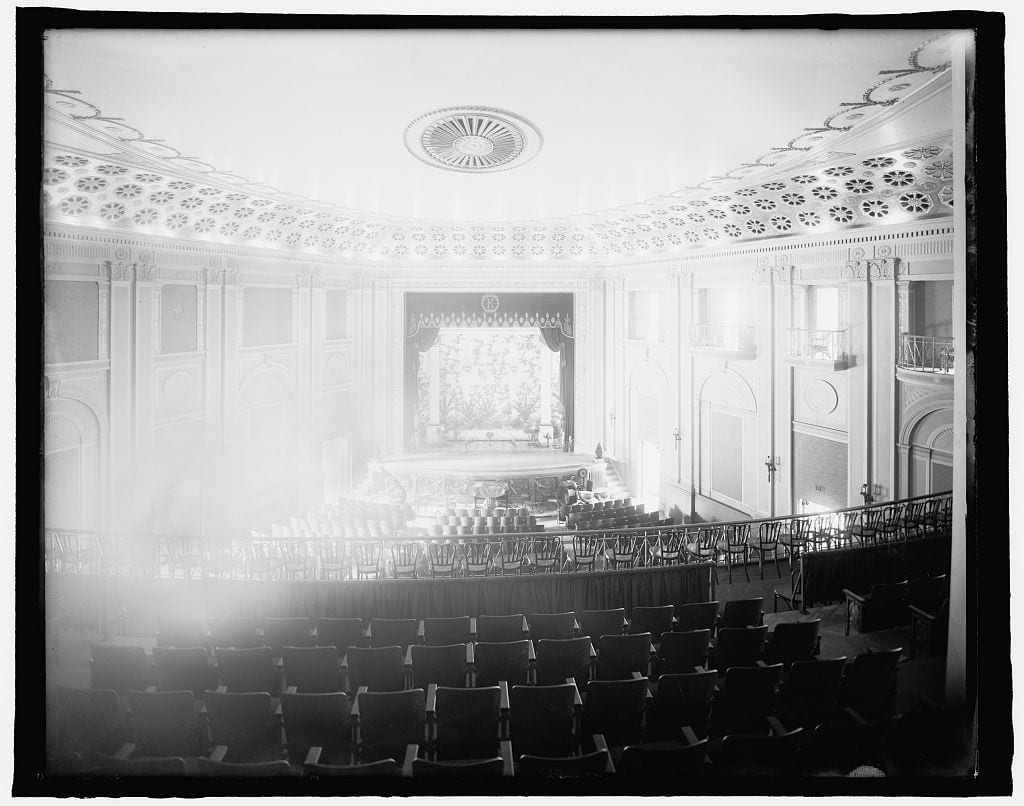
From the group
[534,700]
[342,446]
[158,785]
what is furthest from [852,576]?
[342,446]

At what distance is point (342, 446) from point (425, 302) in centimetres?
468

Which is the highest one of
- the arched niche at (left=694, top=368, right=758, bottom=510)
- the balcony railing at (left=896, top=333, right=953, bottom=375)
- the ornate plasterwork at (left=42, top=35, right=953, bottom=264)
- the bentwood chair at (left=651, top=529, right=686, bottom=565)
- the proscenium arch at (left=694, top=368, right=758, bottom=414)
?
the ornate plasterwork at (left=42, top=35, right=953, bottom=264)

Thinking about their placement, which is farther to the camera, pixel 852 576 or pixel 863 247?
pixel 863 247

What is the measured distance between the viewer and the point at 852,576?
354 inches

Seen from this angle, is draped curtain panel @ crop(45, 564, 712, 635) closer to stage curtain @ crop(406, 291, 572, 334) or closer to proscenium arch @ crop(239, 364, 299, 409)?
proscenium arch @ crop(239, 364, 299, 409)

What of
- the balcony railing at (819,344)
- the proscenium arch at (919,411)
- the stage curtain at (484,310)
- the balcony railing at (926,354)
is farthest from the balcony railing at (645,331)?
the proscenium arch at (919,411)

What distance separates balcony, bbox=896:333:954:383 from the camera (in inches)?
449

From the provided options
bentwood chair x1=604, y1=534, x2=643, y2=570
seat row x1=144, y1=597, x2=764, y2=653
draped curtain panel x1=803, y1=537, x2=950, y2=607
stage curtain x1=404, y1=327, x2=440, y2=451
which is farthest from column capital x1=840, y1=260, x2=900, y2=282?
stage curtain x1=404, y1=327, x2=440, y2=451

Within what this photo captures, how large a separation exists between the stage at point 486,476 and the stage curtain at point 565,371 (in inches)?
62.4

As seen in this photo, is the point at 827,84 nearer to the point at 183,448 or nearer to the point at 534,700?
the point at 534,700

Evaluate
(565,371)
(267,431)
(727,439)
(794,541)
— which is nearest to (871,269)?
(794,541)

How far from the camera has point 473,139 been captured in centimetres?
948

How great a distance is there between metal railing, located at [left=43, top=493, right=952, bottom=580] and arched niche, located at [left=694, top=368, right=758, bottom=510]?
375cm

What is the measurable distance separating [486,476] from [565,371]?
451 centimetres
